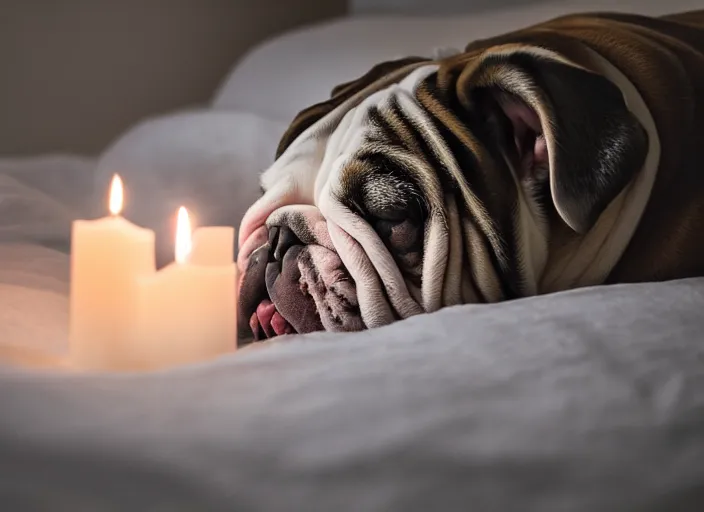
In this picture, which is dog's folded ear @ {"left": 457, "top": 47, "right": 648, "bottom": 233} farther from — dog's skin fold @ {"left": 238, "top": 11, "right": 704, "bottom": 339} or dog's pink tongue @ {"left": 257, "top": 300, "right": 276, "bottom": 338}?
dog's pink tongue @ {"left": 257, "top": 300, "right": 276, "bottom": 338}

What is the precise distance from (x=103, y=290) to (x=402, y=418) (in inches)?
11.7

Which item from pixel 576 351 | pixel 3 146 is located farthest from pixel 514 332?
pixel 3 146

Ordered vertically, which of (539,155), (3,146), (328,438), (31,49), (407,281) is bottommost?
(328,438)

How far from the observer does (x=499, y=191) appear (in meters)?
0.87

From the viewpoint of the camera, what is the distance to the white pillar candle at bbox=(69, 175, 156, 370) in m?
0.69

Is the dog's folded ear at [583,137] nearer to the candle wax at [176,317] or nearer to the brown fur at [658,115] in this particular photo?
the brown fur at [658,115]

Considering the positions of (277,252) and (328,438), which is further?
(277,252)

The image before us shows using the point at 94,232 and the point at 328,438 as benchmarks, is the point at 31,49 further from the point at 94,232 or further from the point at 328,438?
the point at 328,438

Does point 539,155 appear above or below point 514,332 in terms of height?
above

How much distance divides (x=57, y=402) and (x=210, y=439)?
11cm

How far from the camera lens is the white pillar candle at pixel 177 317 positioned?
688 millimetres

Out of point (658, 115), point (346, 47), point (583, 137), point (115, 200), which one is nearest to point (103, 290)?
point (115, 200)

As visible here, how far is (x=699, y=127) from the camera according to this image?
923mm

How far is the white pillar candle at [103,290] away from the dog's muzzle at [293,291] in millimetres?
202
